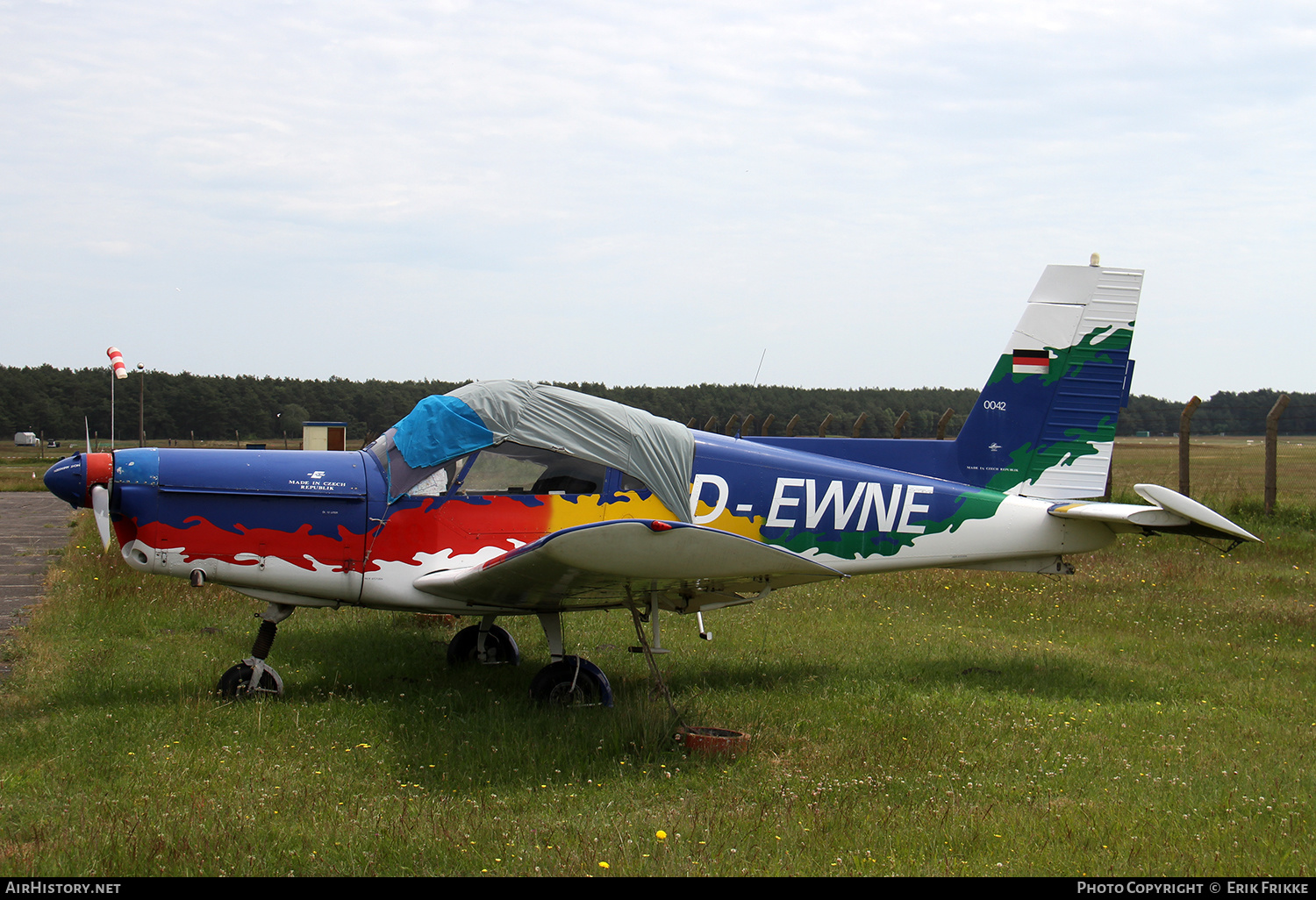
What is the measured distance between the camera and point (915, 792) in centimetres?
441

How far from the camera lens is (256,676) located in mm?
5898

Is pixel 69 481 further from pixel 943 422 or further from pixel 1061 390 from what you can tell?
pixel 943 422

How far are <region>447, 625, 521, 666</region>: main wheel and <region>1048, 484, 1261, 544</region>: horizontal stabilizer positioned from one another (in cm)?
438

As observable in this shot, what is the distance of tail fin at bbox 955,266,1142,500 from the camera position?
23.6ft

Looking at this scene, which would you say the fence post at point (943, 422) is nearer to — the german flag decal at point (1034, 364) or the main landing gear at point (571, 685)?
the german flag decal at point (1034, 364)

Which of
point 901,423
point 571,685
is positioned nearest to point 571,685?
point 571,685

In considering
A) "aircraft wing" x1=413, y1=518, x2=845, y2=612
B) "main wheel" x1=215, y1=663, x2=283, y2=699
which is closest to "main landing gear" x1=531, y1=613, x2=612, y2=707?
"aircraft wing" x1=413, y1=518, x2=845, y2=612

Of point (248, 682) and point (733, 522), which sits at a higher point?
point (733, 522)

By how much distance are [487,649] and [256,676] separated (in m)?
1.81

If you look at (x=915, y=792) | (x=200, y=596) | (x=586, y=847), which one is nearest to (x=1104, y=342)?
(x=915, y=792)

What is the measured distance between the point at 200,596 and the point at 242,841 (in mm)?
6202

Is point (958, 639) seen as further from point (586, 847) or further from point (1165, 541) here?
point (1165, 541)

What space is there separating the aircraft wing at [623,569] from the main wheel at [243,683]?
1.15 metres

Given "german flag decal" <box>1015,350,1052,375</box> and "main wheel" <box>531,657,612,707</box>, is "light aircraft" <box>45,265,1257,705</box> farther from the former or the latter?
"german flag decal" <box>1015,350,1052,375</box>
